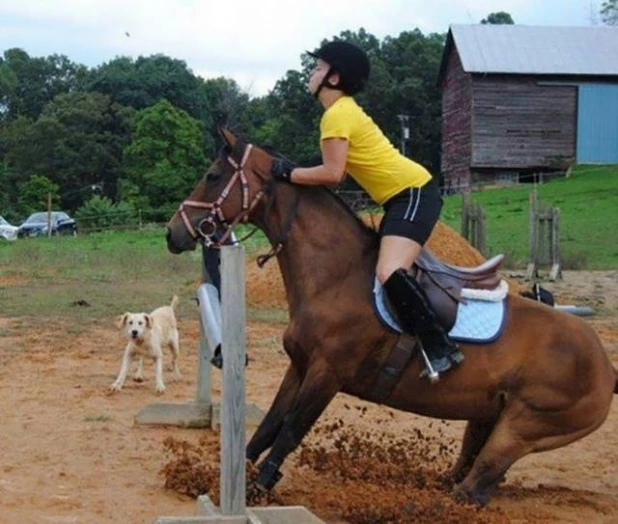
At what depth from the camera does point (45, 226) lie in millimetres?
51219

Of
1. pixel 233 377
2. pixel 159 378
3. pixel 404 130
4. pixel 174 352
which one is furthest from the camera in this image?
pixel 404 130

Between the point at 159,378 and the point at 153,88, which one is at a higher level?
the point at 153,88

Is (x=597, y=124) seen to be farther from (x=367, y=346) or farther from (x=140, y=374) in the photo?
(x=367, y=346)

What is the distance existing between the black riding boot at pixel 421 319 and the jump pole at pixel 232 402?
4.22 ft

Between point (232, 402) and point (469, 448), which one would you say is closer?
point (232, 402)

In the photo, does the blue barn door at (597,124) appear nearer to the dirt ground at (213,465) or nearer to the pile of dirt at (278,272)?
the pile of dirt at (278,272)

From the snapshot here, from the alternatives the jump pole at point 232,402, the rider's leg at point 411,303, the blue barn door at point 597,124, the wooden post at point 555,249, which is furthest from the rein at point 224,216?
the blue barn door at point 597,124

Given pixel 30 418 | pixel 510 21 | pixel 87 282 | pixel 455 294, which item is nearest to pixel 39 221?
pixel 87 282

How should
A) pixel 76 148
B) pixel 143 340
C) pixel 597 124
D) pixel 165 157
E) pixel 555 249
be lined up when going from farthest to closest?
pixel 76 148 → pixel 165 157 → pixel 597 124 → pixel 555 249 → pixel 143 340

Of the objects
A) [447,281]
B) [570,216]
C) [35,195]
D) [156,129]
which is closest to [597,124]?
[570,216]

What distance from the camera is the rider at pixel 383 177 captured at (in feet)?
21.5

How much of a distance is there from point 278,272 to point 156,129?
Answer: 42973 millimetres

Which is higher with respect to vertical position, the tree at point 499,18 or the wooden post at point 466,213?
the tree at point 499,18

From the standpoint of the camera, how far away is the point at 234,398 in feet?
18.1
